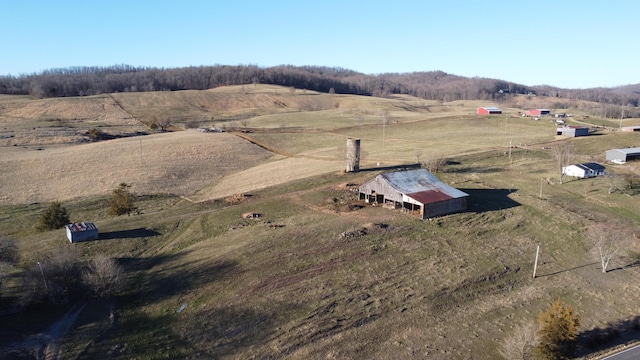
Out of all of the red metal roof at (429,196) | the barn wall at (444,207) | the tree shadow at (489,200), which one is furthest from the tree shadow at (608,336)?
the tree shadow at (489,200)

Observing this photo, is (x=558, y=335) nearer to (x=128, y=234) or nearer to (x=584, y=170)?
(x=128, y=234)

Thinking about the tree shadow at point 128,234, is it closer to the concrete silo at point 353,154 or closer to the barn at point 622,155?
the concrete silo at point 353,154

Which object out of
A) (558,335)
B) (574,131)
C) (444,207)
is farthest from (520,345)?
(574,131)

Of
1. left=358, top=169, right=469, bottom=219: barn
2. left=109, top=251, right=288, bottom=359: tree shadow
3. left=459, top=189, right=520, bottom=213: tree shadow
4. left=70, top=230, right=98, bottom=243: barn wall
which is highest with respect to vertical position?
left=358, top=169, right=469, bottom=219: barn

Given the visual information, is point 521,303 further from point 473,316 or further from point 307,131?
point 307,131

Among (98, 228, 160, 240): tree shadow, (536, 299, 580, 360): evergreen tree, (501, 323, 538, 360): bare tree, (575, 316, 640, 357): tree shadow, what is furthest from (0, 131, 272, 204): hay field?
(575, 316, 640, 357): tree shadow

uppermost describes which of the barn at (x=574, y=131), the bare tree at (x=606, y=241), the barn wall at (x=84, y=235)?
the barn at (x=574, y=131)

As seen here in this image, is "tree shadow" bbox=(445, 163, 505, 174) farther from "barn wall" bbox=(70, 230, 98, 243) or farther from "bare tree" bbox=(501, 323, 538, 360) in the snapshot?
"barn wall" bbox=(70, 230, 98, 243)
